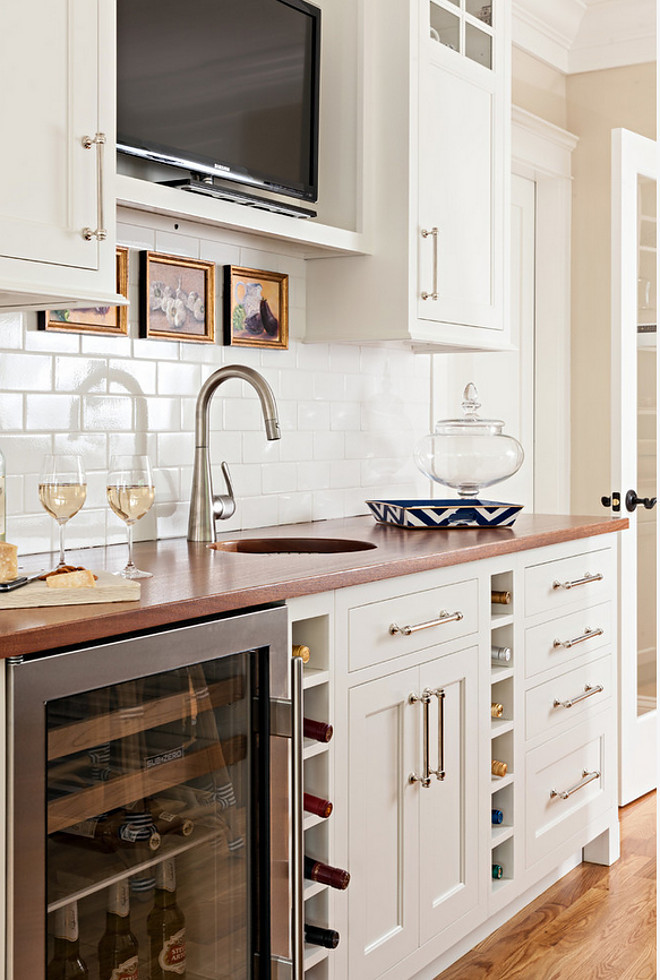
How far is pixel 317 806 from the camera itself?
1966 mm

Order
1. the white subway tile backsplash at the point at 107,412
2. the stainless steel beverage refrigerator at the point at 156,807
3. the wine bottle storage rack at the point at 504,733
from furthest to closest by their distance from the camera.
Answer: the wine bottle storage rack at the point at 504,733 → the white subway tile backsplash at the point at 107,412 → the stainless steel beverage refrigerator at the point at 156,807

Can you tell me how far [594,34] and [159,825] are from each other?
3.63 metres

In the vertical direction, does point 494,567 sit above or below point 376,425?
below

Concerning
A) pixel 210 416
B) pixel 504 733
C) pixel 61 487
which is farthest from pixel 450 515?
pixel 61 487

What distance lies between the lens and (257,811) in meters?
1.84

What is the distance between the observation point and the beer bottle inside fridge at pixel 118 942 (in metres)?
Result: 1.59

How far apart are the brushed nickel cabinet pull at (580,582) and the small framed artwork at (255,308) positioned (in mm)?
938

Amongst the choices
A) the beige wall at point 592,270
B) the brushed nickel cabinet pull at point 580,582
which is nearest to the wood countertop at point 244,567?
the brushed nickel cabinet pull at point 580,582

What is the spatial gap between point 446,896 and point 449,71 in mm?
2071

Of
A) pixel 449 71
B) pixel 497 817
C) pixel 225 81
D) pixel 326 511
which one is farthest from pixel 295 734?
pixel 449 71

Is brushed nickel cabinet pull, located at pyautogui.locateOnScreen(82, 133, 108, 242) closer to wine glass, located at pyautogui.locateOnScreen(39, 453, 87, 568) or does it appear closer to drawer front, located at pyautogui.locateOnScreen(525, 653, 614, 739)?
wine glass, located at pyautogui.locateOnScreen(39, 453, 87, 568)

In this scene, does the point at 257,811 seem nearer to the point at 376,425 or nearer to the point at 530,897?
the point at 530,897

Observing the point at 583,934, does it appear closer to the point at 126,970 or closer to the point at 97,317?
the point at 126,970

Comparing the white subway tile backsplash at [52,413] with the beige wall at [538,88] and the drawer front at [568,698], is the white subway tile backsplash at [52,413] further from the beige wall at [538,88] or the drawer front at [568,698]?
the beige wall at [538,88]
